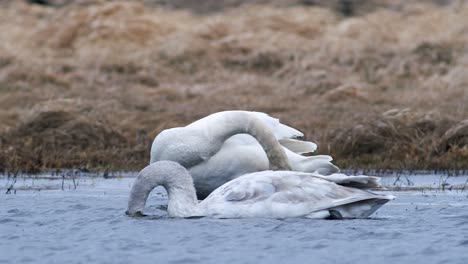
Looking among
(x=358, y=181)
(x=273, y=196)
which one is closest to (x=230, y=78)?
(x=358, y=181)

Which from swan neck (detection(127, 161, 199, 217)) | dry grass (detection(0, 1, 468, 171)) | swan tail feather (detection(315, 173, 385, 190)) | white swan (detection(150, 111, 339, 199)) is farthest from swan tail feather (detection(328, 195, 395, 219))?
dry grass (detection(0, 1, 468, 171))

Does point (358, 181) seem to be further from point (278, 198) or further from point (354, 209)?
point (278, 198)

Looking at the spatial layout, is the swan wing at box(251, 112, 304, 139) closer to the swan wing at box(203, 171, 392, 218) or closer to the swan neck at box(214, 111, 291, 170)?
the swan neck at box(214, 111, 291, 170)

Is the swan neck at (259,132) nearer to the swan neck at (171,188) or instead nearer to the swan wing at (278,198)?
the swan neck at (171,188)

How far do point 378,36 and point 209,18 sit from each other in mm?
5612

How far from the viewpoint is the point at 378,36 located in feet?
86.8

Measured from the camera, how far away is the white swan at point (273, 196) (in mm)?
8539

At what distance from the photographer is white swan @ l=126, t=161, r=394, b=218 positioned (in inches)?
336

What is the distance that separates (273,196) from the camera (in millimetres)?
8602

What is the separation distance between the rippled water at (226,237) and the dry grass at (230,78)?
3.83 metres

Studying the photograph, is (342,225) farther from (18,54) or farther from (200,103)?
(18,54)

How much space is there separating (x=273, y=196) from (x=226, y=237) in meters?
0.83

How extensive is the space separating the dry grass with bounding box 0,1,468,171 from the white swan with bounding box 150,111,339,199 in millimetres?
3063

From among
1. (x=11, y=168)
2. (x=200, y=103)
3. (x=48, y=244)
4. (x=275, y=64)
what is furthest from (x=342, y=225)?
(x=275, y=64)
